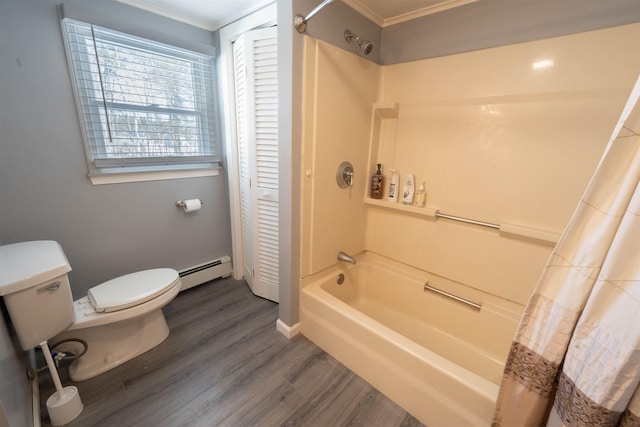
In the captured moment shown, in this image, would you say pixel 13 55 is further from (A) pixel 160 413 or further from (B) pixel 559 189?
(B) pixel 559 189

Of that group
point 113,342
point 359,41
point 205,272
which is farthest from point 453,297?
point 113,342

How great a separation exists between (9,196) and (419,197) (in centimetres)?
241

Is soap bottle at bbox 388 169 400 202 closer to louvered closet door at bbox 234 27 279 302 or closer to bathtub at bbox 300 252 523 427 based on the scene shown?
bathtub at bbox 300 252 523 427

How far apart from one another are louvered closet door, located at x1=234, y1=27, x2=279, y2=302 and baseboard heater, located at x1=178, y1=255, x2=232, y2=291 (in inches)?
11.8

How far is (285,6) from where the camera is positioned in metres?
1.25

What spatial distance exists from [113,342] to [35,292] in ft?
1.99

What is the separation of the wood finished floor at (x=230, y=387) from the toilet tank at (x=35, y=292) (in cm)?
45

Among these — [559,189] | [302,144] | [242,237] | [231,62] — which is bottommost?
[242,237]

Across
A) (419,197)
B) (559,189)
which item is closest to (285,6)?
(419,197)

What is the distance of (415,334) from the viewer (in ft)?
5.65

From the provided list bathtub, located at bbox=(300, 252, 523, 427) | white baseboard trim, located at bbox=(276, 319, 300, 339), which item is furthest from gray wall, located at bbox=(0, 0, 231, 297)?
bathtub, located at bbox=(300, 252, 523, 427)

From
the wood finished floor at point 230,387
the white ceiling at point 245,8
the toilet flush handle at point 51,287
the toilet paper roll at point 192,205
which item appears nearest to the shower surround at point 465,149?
the wood finished floor at point 230,387

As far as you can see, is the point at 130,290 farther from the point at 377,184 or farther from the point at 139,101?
the point at 377,184

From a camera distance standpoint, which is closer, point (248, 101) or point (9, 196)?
point (9, 196)
